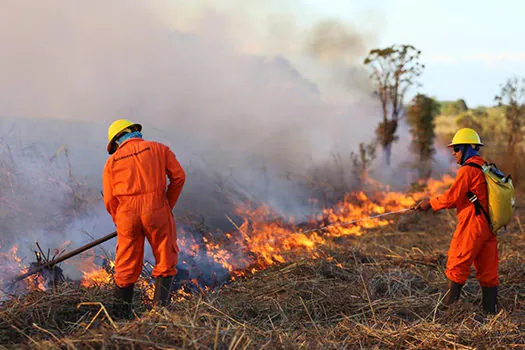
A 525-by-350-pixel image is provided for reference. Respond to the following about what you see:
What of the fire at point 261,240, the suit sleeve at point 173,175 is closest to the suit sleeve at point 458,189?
the fire at point 261,240

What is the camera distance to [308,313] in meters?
4.02

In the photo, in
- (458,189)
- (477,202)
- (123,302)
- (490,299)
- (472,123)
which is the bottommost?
(490,299)

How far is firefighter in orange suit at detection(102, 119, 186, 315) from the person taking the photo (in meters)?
3.97

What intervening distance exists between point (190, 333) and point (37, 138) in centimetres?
596

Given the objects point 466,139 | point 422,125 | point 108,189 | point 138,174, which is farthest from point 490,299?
point 422,125

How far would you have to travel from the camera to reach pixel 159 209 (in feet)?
13.1

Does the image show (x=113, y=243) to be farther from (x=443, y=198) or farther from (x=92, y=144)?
(x=443, y=198)

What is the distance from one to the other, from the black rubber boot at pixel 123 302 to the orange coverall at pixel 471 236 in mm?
3004

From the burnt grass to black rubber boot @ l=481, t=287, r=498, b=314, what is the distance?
9cm

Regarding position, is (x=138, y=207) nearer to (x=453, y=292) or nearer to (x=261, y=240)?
(x=453, y=292)

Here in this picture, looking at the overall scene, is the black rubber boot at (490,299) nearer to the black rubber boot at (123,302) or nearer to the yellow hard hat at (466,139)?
the yellow hard hat at (466,139)

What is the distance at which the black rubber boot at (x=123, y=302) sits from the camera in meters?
4.05

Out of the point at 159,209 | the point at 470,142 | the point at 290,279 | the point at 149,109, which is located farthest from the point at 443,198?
the point at 149,109

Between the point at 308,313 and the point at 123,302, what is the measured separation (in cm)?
155
